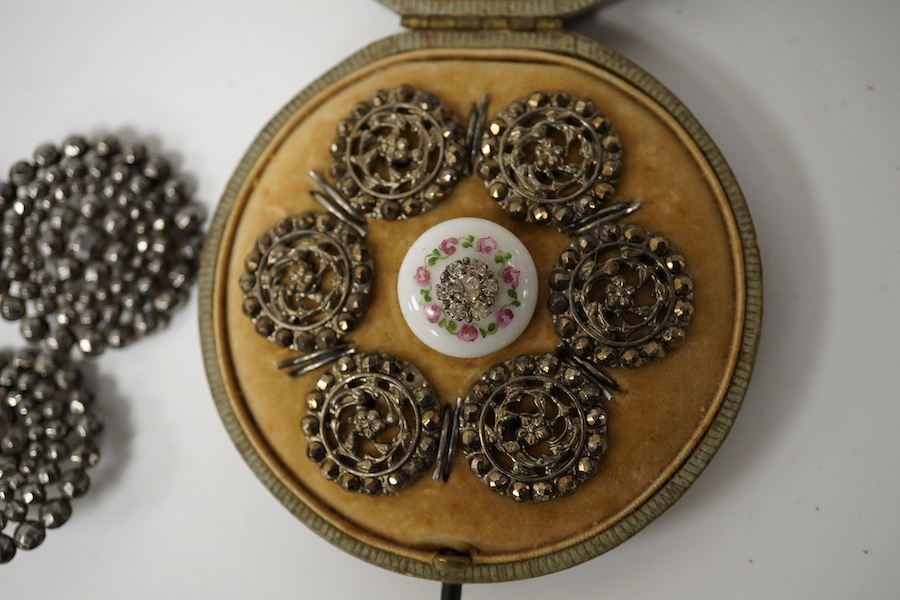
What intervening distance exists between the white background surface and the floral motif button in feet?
1.16

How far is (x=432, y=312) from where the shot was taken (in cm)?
88

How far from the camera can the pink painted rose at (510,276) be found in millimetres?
878

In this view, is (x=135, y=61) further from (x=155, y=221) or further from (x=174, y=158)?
Answer: (x=155, y=221)

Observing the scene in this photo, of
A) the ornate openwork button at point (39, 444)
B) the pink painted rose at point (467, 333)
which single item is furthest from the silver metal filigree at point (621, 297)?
the ornate openwork button at point (39, 444)

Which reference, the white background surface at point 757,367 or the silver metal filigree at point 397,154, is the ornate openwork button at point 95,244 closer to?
the white background surface at point 757,367

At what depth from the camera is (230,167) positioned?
1.17 m

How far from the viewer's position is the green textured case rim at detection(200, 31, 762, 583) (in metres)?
0.88

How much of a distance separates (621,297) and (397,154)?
0.34 m

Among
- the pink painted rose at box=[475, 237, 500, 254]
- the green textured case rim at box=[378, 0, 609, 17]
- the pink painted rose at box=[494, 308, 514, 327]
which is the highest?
the green textured case rim at box=[378, 0, 609, 17]

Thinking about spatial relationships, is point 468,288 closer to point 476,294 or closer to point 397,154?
point 476,294

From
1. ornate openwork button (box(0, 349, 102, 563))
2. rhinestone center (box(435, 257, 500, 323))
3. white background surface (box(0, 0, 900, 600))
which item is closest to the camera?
rhinestone center (box(435, 257, 500, 323))

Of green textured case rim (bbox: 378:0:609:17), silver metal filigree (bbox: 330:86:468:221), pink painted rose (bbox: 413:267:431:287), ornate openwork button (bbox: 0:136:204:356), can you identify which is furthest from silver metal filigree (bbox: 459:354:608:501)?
ornate openwork button (bbox: 0:136:204:356)

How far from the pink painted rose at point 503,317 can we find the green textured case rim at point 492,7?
0.40 meters

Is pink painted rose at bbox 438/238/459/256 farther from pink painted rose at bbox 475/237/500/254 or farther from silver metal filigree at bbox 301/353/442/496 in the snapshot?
silver metal filigree at bbox 301/353/442/496
